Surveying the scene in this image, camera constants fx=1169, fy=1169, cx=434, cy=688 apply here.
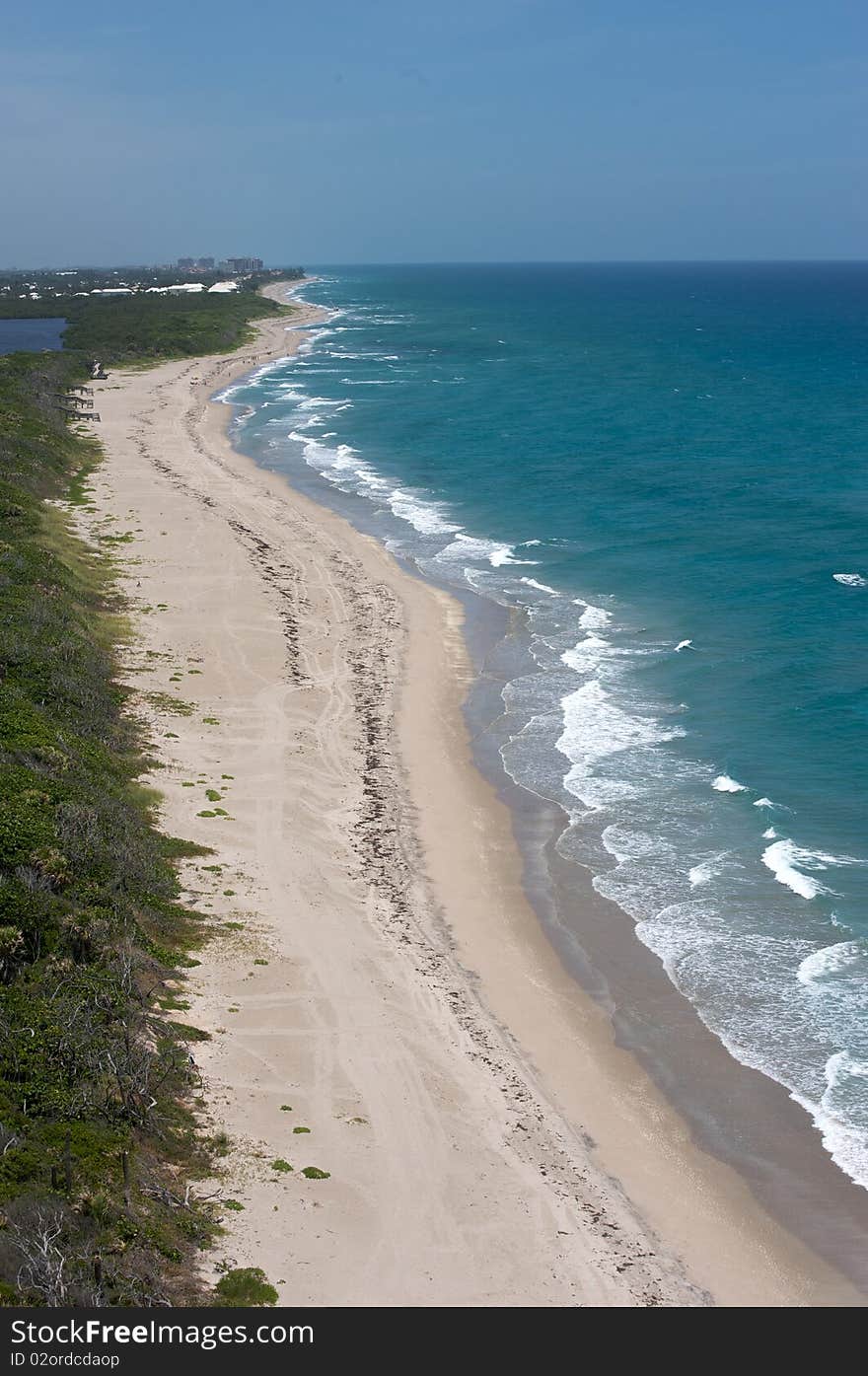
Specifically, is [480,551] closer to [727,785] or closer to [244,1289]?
[727,785]

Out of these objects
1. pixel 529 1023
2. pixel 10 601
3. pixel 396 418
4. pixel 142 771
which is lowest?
pixel 529 1023

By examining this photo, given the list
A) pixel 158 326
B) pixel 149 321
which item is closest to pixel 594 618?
pixel 158 326

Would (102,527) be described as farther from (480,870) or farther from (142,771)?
(480,870)

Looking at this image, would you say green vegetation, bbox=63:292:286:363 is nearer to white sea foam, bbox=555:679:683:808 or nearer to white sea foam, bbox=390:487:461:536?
white sea foam, bbox=390:487:461:536

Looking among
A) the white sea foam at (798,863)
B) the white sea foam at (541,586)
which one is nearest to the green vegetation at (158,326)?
the white sea foam at (541,586)

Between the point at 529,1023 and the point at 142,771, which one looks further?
the point at 142,771

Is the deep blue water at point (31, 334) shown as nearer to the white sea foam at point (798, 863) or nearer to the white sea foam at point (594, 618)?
the white sea foam at point (594, 618)

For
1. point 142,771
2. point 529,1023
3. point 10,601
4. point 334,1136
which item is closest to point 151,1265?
point 334,1136

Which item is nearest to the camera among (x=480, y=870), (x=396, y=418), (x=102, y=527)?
(x=480, y=870)
